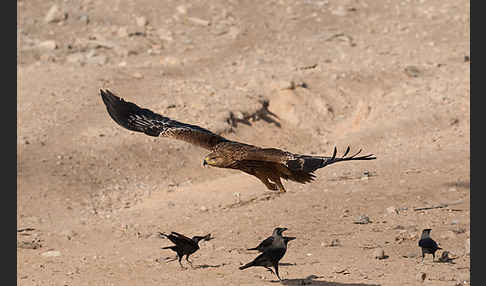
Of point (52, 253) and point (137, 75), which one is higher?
point (137, 75)

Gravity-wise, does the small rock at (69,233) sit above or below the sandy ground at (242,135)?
below

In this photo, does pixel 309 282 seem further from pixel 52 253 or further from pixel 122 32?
pixel 122 32

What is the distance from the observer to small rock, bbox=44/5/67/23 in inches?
1065

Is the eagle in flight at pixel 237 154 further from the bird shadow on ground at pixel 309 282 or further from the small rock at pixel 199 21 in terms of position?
the small rock at pixel 199 21

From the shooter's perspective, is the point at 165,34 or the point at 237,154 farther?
the point at 165,34

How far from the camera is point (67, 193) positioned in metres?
16.1

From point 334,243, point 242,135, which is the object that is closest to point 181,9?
point 242,135

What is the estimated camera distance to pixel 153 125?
10.7 m

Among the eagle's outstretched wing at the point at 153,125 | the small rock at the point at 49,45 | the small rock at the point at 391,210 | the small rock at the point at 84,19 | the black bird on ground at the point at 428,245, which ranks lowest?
the black bird on ground at the point at 428,245

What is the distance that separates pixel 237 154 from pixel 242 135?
8887 mm

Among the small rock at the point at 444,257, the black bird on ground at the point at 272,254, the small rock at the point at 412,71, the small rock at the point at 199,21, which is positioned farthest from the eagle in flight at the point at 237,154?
the small rock at the point at 199,21

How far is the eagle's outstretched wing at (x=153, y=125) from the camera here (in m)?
10.1

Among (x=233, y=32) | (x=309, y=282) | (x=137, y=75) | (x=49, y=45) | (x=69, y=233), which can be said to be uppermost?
(x=233, y=32)

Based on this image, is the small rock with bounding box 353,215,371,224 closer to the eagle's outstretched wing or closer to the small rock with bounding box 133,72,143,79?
the eagle's outstretched wing
